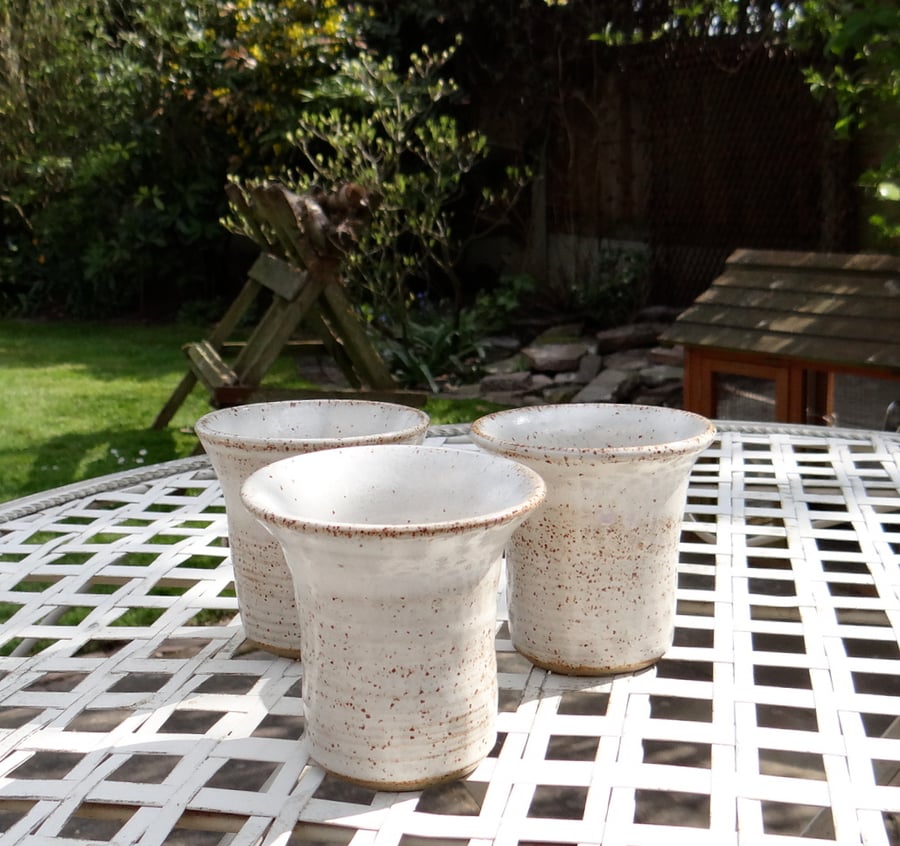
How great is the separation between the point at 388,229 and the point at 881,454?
4264 millimetres

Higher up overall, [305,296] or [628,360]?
[305,296]

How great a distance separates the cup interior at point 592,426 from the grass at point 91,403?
9.90ft

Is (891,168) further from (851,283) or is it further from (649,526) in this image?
(649,526)

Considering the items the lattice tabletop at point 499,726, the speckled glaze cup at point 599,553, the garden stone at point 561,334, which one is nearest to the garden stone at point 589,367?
the garden stone at point 561,334

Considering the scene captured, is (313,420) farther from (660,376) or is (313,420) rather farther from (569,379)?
(569,379)

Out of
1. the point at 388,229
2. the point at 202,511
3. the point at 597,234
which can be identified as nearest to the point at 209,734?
the point at 202,511

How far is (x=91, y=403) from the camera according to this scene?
203 inches

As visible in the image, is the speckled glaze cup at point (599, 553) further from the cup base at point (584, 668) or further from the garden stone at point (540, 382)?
the garden stone at point (540, 382)

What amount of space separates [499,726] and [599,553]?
18 cm

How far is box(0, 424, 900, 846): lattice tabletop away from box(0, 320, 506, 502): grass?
2.81 metres

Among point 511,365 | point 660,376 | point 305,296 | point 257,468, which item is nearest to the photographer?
point 257,468

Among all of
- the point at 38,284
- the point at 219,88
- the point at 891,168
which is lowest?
the point at 38,284

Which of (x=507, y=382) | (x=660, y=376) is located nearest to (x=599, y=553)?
(x=660, y=376)

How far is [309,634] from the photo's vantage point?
2.67 feet
